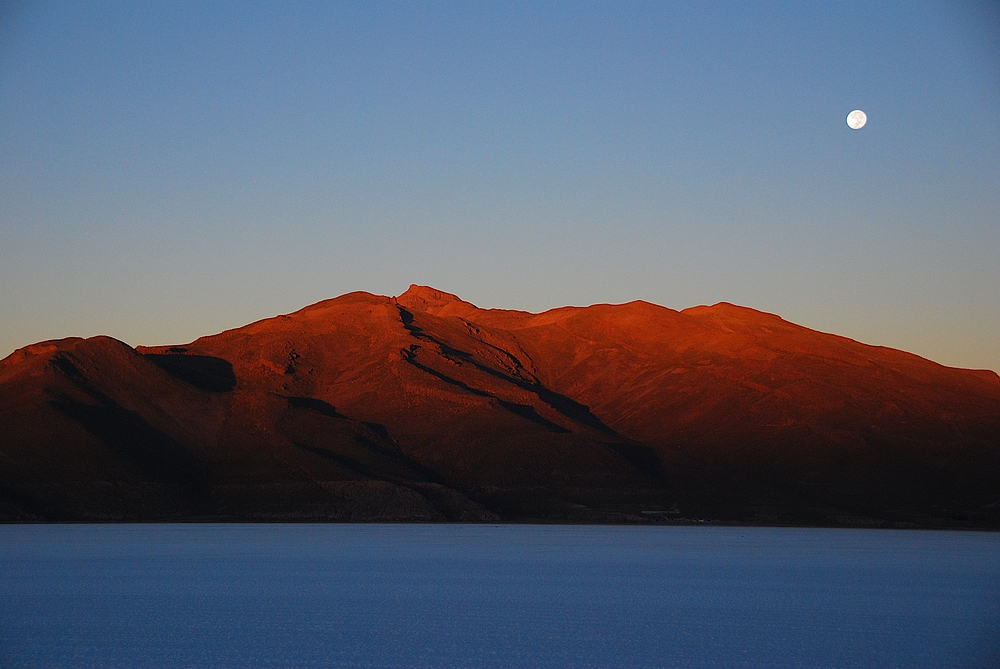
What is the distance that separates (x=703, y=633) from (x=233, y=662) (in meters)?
18.0

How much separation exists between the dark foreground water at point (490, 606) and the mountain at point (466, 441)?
157ft

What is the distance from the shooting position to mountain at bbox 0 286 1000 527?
154250 millimetres

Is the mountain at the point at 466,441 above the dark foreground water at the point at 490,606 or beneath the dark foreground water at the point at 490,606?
above

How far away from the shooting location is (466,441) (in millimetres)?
168625

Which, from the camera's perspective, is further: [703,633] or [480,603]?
[480,603]

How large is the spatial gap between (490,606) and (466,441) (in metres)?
113

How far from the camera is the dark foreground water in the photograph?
40.4 m

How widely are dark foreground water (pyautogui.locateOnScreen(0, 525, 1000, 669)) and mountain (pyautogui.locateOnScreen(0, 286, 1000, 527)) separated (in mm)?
48003

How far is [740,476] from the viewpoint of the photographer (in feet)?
552

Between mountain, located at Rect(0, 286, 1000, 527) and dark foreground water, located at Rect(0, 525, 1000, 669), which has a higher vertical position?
mountain, located at Rect(0, 286, 1000, 527)

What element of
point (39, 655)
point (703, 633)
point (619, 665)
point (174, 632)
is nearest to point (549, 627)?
point (703, 633)

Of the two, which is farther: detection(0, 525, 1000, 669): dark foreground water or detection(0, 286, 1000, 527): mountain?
detection(0, 286, 1000, 527): mountain

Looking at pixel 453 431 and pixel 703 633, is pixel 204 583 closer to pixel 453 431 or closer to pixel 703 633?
pixel 703 633

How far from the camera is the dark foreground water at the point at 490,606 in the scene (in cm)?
4038
